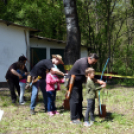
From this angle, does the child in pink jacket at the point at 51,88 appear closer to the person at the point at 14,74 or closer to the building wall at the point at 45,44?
the person at the point at 14,74

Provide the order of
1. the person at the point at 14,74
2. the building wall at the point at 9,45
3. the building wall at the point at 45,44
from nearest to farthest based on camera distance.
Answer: the person at the point at 14,74 → the building wall at the point at 9,45 → the building wall at the point at 45,44

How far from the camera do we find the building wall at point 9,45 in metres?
10.8

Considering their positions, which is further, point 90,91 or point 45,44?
point 45,44

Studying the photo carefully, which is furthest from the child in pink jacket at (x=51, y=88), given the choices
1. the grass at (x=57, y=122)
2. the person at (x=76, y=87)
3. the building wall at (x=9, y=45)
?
the building wall at (x=9, y=45)

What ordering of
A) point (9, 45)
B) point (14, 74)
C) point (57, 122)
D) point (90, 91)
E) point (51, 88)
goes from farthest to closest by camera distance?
1. point (9, 45)
2. point (14, 74)
3. point (51, 88)
4. point (57, 122)
5. point (90, 91)

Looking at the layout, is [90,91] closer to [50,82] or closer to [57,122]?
[57,122]

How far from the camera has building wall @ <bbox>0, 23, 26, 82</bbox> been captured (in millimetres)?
10809

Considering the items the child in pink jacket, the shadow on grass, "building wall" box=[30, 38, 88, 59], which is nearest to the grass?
the shadow on grass

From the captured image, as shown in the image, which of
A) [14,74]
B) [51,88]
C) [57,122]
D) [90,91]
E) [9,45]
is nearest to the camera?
[90,91]

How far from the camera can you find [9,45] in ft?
36.3

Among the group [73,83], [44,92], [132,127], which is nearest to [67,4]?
[44,92]

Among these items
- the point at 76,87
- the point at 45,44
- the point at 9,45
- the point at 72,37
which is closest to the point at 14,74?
the point at 76,87

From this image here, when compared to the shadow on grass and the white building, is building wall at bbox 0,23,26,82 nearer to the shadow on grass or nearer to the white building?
the white building

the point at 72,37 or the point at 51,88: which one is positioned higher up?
the point at 72,37
